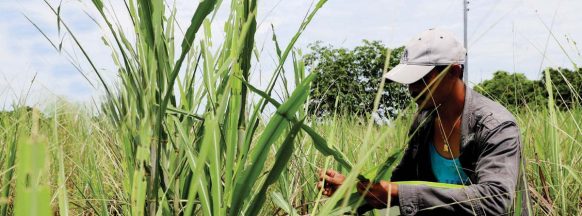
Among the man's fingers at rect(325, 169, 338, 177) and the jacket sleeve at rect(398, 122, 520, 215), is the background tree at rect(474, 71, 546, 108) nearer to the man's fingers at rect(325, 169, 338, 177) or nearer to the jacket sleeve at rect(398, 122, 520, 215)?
the jacket sleeve at rect(398, 122, 520, 215)

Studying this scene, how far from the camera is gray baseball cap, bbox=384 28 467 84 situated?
151 centimetres

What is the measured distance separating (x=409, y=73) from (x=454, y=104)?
21 cm

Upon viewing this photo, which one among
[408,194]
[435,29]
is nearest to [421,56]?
[435,29]

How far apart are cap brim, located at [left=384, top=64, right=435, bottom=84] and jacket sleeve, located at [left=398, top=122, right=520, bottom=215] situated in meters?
0.23

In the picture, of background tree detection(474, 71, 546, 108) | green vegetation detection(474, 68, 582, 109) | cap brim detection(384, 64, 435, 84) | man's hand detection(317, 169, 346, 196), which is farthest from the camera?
background tree detection(474, 71, 546, 108)

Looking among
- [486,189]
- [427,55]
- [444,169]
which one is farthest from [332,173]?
[444,169]

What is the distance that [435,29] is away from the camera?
1.64 meters

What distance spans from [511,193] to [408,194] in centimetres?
28

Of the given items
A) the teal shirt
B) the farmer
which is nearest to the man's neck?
the farmer

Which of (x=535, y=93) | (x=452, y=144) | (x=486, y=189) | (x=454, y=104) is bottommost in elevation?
(x=486, y=189)

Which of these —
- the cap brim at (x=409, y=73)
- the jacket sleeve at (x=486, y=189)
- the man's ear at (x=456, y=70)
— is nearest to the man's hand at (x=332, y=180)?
the jacket sleeve at (x=486, y=189)

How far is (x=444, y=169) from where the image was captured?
5.55 feet

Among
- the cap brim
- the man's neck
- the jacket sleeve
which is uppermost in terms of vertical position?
the cap brim

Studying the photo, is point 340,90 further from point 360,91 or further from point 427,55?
point 427,55
